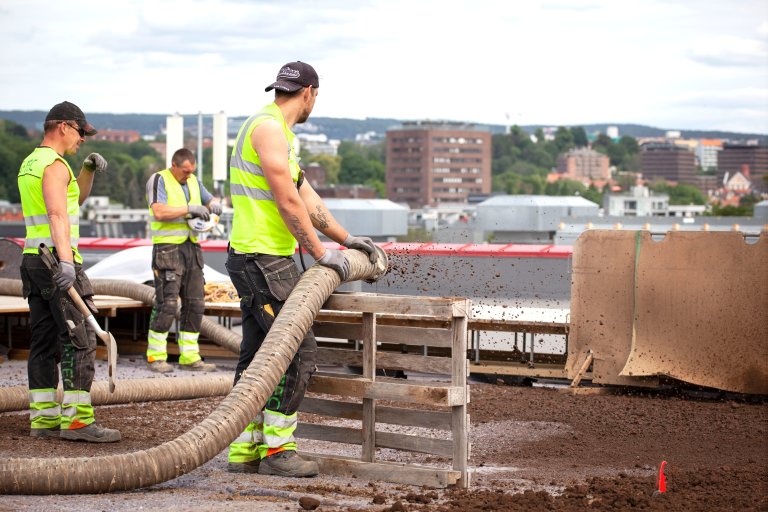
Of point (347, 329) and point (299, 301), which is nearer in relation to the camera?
point (299, 301)

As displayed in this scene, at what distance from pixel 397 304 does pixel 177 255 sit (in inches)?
222

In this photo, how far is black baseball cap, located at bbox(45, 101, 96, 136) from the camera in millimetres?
7652

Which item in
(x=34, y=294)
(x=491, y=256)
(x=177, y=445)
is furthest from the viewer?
(x=491, y=256)

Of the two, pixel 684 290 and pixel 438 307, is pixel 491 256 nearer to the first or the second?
pixel 684 290

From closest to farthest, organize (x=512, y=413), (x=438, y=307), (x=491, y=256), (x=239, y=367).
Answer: (x=438, y=307) < (x=239, y=367) < (x=512, y=413) < (x=491, y=256)

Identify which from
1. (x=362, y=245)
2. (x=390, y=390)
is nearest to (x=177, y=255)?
(x=362, y=245)

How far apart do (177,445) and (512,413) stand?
4315 mm

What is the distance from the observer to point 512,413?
9.70 metres

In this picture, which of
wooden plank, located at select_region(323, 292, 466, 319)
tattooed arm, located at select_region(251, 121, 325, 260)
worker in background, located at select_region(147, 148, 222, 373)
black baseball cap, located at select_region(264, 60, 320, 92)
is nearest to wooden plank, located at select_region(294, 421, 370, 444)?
wooden plank, located at select_region(323, 292, 466, 319)

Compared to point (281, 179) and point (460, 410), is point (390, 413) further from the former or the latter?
point (281, 179)

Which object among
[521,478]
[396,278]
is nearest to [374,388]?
[521,478]

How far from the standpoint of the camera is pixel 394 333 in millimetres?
6891

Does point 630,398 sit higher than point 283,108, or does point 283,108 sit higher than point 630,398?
point 283,108

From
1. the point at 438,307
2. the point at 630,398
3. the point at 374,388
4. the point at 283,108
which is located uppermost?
the point at 283,108
